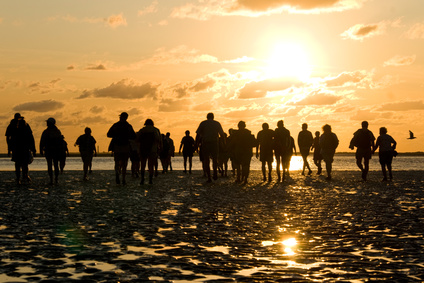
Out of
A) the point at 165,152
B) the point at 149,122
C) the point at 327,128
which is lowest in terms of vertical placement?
the point at 165,152

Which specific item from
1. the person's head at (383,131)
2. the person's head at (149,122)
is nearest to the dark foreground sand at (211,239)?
the person's head at (149,122)

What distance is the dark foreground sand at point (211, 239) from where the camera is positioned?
6.32 meters

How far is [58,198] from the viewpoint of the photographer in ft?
52.6

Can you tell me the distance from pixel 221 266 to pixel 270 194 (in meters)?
10.8

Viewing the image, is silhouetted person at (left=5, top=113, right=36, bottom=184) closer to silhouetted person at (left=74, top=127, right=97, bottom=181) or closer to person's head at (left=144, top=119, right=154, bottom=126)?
person's head at (left=144, top=119, right=154, bottom=126)

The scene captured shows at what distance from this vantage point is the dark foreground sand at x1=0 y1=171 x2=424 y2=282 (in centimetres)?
632

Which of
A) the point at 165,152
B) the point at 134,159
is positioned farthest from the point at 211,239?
the point at 165,152

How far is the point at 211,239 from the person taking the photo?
8.74m

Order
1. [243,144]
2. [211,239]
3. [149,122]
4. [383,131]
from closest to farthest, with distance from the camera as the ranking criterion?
[211,239]
[149,122]
[243,144]
[383,131]

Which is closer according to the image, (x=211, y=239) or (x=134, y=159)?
(x=211, y=239)

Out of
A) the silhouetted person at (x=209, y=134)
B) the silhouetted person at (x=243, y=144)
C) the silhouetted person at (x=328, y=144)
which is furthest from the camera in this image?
the silhouetted person at (x=328, y=144)

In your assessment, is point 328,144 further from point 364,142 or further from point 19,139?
point 19,139

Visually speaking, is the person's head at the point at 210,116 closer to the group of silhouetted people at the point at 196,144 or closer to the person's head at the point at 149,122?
the group of silhouetted people at the point at 196,144

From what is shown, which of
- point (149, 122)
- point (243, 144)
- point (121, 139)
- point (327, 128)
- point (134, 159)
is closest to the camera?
point (121, 139)
